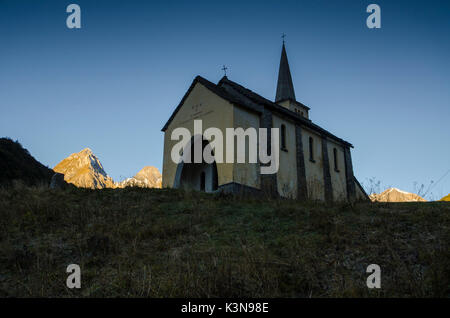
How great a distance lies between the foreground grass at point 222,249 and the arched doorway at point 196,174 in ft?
34.0

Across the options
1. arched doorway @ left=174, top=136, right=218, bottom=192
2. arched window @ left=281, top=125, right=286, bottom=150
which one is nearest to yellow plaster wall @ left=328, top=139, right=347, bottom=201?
arched window @ left=281, top=125, right=286, bottom=150

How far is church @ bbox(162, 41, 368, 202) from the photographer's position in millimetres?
17297

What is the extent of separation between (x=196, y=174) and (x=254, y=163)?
218 inches

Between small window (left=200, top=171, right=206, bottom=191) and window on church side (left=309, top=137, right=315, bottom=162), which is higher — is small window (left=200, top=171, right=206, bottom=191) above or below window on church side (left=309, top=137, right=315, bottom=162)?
below

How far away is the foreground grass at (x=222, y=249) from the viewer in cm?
436

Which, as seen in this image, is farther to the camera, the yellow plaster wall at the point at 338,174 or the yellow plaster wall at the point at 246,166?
the yellow plaster wall at the point at 338,174

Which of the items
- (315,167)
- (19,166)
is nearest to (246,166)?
(315,167)

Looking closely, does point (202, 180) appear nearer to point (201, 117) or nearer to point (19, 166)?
point (201, 117)

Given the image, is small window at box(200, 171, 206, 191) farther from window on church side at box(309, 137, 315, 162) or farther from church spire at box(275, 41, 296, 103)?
church spire at box(275, 41, 296, 103)

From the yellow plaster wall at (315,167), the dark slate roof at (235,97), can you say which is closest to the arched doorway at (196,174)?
the dark slate roof at (235,97)

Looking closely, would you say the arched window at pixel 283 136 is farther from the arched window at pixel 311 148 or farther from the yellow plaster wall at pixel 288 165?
the arched window at pixel 311 148

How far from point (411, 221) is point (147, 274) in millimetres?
5099
